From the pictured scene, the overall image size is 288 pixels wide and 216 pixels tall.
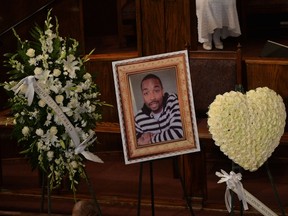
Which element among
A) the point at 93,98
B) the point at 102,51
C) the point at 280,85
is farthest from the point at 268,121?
the point at 102,51

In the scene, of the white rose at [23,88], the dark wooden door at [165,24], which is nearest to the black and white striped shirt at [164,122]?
the white rose at [23,88]

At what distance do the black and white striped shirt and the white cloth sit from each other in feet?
11.9

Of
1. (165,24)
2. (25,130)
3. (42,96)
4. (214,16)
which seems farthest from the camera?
(214,16)

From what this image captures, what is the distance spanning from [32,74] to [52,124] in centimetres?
25

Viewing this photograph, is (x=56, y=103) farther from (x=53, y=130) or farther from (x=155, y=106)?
(x=155, y=106)

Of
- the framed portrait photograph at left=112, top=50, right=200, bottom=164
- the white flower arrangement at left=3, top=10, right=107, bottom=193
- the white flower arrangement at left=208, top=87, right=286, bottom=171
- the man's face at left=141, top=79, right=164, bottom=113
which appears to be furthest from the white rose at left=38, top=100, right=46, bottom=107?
the white flower arrangement at left=208, top=87, right=286, bottom=171

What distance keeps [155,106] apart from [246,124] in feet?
2.11

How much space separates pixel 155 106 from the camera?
11.6 ft

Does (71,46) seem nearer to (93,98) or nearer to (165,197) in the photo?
(93,98)

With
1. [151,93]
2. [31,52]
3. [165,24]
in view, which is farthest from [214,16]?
[151,93]

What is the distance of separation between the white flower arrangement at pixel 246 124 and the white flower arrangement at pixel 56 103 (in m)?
0.87

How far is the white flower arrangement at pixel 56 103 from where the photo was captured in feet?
12.2

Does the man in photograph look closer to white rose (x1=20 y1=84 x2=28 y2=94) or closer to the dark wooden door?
white rose (x1=20 y1=84 x2=28 y2=94)

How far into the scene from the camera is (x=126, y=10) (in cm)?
738
